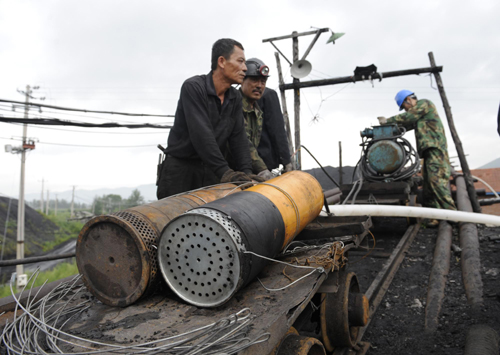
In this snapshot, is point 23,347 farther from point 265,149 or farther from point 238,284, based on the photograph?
point 265,149

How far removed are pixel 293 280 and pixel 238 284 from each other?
0.46m

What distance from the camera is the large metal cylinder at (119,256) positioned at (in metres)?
1.91

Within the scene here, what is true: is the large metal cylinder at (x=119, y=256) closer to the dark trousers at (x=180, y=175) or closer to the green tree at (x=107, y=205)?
the dark trousers at (x=180, y=175)

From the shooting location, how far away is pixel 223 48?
10.2 feet

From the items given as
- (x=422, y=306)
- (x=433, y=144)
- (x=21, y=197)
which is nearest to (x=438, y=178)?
(x=433, y=144)

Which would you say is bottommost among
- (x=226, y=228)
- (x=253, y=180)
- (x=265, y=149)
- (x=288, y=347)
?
(x=288, y=347)

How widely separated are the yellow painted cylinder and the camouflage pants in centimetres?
507

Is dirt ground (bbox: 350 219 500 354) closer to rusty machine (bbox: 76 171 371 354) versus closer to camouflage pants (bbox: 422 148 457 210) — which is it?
camouflage pants (bbox: 422 148 457 210)

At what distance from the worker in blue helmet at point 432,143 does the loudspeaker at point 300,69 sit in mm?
3725

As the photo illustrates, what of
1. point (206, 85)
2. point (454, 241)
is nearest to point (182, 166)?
point (206, 85)

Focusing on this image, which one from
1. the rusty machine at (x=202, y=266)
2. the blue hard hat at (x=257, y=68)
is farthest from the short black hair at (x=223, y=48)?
the rusty machine at (x=202, y=266)

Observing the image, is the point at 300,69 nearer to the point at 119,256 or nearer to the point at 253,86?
the point at 253,86

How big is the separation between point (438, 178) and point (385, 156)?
4.00 ft

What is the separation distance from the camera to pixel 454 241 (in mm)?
6195
